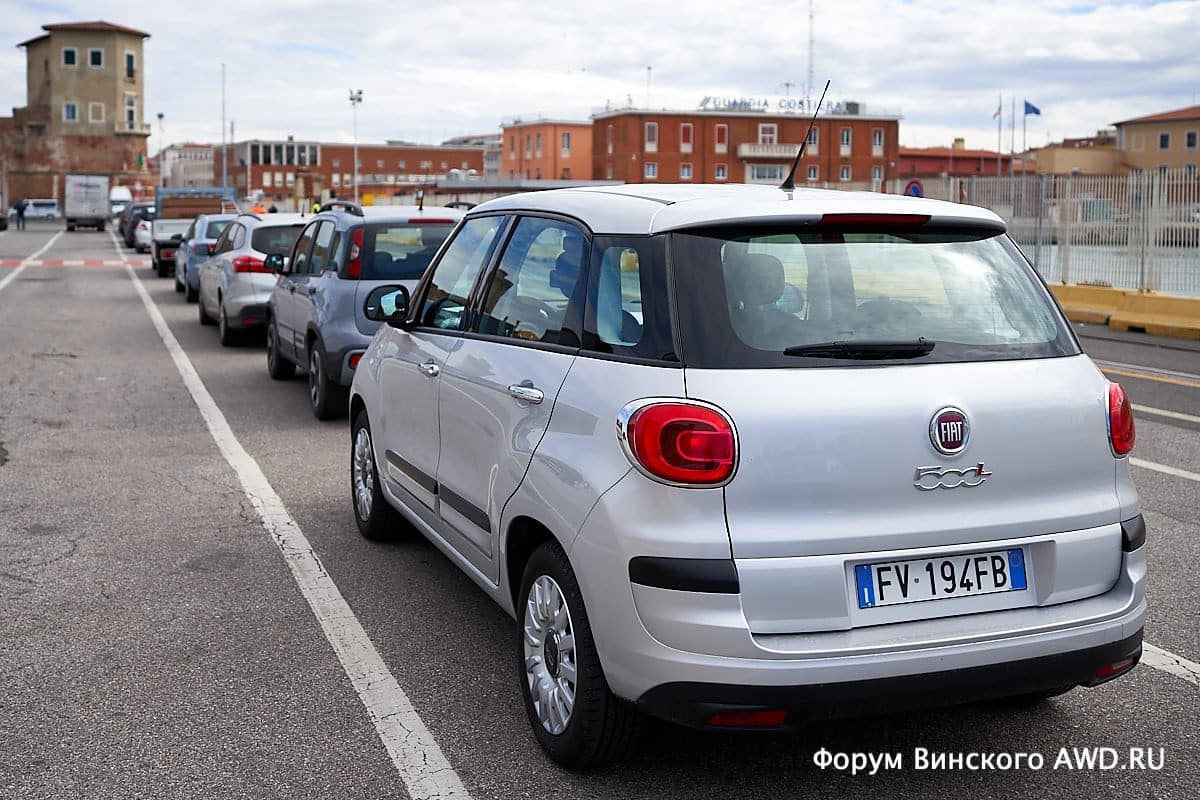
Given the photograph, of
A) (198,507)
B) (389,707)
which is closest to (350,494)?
(198,507)

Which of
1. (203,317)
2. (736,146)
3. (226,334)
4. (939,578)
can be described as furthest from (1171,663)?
(736,146)

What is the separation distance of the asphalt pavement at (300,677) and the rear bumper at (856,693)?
420 mm

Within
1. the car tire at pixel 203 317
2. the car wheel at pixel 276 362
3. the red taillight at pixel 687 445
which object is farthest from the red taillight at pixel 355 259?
the car tire at pixel 203 317

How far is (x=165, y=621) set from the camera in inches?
214

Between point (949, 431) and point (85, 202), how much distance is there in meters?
84.0

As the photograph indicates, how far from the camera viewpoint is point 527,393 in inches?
164

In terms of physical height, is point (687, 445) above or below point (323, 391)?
above

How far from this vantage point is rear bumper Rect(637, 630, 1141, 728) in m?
3.38

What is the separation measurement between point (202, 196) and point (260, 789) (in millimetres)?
40368

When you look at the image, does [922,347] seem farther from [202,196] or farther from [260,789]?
[202,196]

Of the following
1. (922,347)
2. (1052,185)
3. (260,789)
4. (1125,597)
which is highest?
(1052,185)

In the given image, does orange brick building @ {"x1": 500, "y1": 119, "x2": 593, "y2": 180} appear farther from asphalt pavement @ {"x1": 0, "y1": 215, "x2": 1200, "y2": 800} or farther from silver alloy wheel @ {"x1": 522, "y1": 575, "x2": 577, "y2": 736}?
silver alloy wheel @ {"x1": 522, "y1": 575, "x2": 577, "y2": 736}

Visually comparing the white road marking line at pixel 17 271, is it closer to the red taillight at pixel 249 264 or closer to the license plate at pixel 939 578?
the red taillight at pixel 249 264

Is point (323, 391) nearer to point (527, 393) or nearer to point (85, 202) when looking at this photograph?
point (527, 393)
